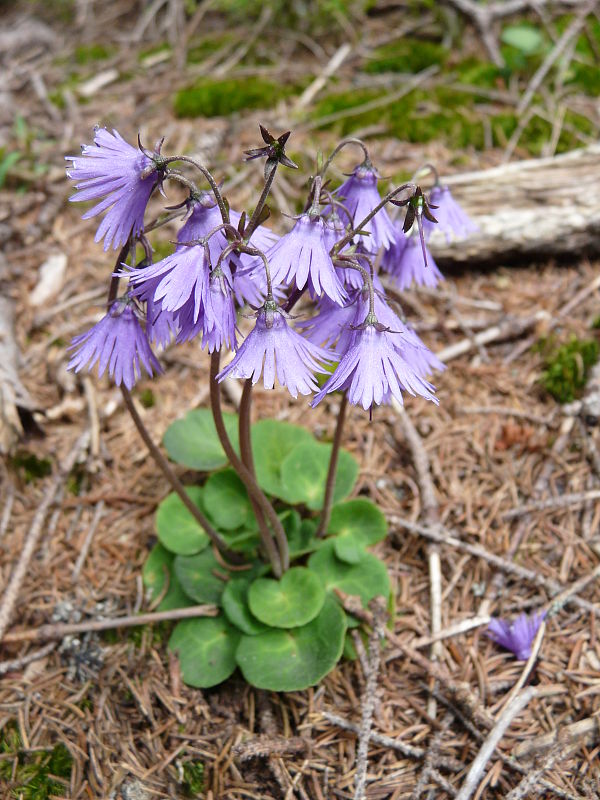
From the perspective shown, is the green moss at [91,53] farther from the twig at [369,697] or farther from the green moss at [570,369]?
the twig at [369,697]

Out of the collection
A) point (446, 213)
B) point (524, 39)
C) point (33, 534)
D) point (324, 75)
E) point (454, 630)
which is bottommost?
point (454, 630)

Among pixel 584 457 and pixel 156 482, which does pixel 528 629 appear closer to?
pixel 584 457

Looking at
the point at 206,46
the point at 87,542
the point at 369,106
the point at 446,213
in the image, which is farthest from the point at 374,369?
the point at 206,46

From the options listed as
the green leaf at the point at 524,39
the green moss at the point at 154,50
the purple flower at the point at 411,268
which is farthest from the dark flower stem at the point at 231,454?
the green moss at the point at 154,50

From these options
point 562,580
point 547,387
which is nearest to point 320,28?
point 547,387

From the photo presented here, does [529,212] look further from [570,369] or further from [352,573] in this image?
[352,573]

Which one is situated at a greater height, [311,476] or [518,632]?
[311,476]

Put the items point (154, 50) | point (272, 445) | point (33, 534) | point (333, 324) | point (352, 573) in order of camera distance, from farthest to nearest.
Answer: point (154, 50)
point (272, 445)
point (33, 534)
point (352, 573)
point (333, 324)
